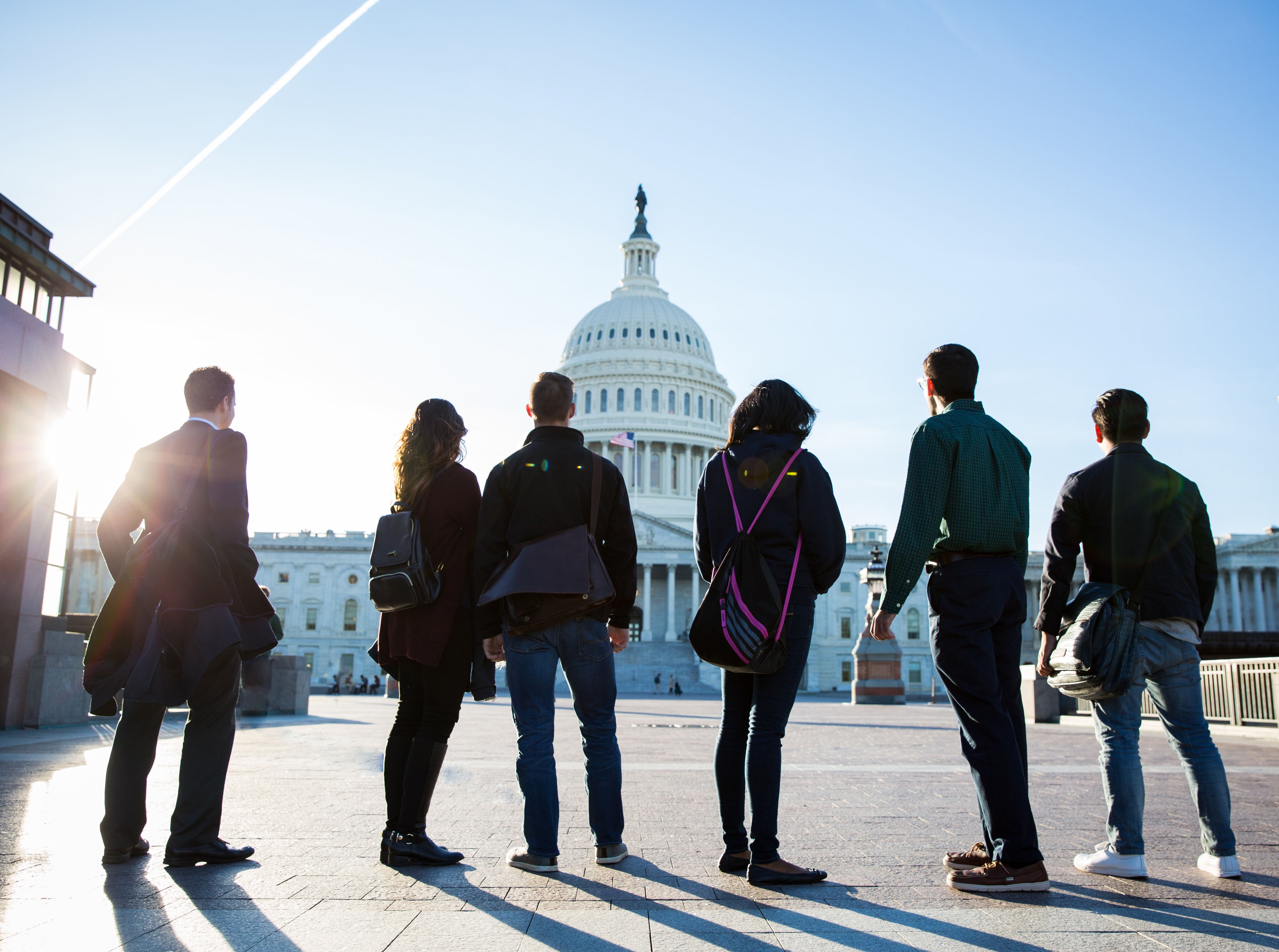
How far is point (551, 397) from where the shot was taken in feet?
18.4

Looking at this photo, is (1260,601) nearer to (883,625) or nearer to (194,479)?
(883,625)

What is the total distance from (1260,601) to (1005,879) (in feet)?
320

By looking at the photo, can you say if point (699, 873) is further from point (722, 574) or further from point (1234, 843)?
point (1234, 843)

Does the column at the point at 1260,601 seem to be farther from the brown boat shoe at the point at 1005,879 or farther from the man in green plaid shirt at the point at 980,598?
the brown boat shoe at the point at 1005,879

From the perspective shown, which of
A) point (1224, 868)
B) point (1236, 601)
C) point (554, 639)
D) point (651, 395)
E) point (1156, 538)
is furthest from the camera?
point (651, 395)

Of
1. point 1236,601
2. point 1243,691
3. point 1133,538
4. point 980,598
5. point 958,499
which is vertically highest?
point 1236,601

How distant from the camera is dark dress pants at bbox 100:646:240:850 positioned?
16.5ft

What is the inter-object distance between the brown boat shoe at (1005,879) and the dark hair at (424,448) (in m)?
3.22

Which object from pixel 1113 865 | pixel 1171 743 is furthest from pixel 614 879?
pixel 1171 743

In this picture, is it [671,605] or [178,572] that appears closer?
[178,572]

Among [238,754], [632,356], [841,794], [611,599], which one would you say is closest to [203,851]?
[611,599]

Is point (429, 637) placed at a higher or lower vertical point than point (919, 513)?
lower

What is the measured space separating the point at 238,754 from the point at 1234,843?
9.55 metres

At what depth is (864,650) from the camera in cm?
3750
